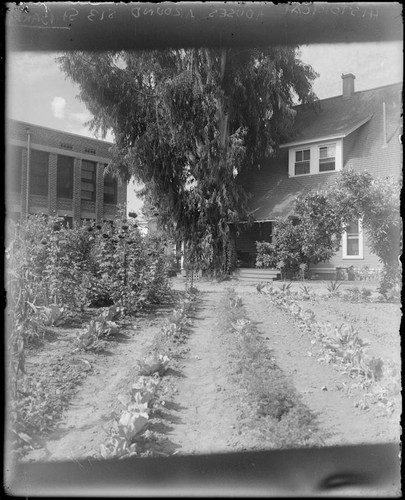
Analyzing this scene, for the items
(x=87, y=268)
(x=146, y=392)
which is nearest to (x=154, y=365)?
(x=146, y=392)

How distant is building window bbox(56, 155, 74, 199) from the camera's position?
283cm

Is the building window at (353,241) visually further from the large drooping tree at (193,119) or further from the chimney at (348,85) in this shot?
the chimney at (348,85)

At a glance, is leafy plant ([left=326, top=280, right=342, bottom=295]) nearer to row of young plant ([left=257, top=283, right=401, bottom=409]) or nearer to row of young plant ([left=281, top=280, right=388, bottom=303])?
row of young plant ([left=281, top=280, right=388, bottom=303])

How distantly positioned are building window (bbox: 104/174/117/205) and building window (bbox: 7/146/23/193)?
71cm

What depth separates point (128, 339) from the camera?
3891 millimetres

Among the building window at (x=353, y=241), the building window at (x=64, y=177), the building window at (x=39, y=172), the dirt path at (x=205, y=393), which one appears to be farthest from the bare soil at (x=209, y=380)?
the building window at (x=39, y=172)

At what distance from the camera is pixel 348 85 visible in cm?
307

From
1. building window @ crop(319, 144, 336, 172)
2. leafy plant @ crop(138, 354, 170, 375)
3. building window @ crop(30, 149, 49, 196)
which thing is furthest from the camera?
building window @ crop(319, 144, 336, 172)

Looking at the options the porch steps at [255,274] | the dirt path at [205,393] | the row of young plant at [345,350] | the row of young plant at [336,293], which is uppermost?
the porch steps at [255,274]

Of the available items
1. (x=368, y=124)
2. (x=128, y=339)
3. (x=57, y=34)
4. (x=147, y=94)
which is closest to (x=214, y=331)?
(x=128, y=339)

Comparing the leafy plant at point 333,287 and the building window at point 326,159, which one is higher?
the building window at point 326,159

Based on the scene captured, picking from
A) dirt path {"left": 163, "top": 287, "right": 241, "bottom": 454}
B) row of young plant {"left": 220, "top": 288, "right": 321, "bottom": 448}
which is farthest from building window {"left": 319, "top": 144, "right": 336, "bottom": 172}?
dirt path {"left": 163, "top": 287, "right": 241, "bottom": 454}

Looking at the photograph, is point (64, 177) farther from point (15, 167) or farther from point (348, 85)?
point (348, 85)

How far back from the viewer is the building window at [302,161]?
430 cm
